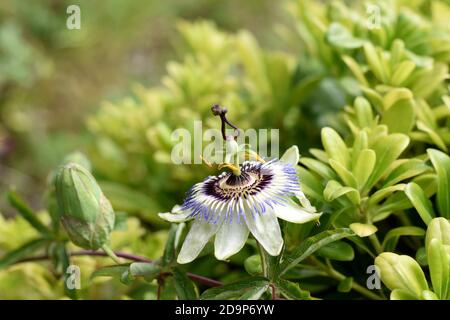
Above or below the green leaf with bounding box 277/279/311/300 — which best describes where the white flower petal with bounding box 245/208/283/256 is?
above

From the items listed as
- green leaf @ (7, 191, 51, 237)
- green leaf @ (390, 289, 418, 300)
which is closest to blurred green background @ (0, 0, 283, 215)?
green leaf @ (7, 191, 51, 237)

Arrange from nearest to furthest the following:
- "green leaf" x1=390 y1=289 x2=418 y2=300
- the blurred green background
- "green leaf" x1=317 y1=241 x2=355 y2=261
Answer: "green leaf" x1=390 y1=289 x2=418 y2=300 < "green leaf" x1=317 y1=241 x2=355 y2=261 < the blurred green background

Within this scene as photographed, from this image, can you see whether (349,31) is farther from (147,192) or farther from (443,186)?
(147,192)

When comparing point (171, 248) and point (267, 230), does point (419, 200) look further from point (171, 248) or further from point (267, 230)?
point (171, 248)

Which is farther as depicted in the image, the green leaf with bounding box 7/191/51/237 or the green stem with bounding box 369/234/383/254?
the green leaf with bounding box 7/191/51/237

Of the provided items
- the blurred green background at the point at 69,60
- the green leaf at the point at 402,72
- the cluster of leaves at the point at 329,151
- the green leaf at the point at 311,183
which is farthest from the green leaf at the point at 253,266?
the blurred green background at the point at 69,60

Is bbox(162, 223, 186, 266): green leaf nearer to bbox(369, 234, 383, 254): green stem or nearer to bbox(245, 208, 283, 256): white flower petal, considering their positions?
bbox(245, 208, 283, 256): white flower petal

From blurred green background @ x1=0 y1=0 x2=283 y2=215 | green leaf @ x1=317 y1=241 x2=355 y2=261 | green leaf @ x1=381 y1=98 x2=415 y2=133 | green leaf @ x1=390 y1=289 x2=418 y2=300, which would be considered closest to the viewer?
A: green leaf @ x1=390 y1=289 x2=418 y2=300
